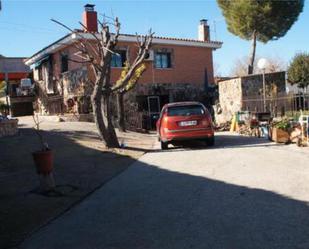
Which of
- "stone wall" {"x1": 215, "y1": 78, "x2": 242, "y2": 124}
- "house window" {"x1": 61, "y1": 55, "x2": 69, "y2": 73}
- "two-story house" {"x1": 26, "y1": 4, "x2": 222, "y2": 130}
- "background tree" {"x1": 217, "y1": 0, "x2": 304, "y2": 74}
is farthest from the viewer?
"background tree" {"x1": 217, "y1": 0, "x2": 304, "y2": 74}

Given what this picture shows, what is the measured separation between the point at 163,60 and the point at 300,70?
32.5 ft

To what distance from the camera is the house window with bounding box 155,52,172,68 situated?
3028 centimetres

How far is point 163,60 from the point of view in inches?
1206

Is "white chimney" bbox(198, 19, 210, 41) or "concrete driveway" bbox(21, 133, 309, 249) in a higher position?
"white chimney" bbox(198, 19, 210, 41)

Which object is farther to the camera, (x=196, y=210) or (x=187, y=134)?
(x=187, y=134)

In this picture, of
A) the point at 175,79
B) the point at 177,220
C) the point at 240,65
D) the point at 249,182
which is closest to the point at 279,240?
the point at 177,220

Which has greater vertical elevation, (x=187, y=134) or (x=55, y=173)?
(x=187, y=134)

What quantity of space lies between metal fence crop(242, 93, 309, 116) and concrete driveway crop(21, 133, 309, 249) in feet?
31.8

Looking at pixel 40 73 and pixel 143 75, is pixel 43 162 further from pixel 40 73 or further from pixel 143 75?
pixel 40 73

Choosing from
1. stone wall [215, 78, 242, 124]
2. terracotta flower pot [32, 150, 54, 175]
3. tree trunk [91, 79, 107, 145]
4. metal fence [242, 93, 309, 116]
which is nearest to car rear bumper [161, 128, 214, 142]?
tree trunk [91, 79, 107, 145]

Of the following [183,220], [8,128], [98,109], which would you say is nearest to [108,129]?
[98,109]

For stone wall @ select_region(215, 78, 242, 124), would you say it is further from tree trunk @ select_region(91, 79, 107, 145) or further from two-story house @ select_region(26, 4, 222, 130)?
tree trunk @ select_region(91, 79, 107, 145)

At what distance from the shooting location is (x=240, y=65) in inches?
2549

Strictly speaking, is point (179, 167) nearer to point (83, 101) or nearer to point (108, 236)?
point (108, 236)
